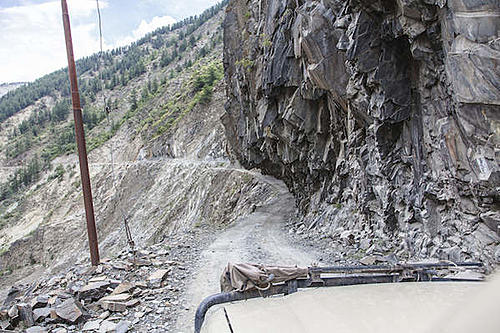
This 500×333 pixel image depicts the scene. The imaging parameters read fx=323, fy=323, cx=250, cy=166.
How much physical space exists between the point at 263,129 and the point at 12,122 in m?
138

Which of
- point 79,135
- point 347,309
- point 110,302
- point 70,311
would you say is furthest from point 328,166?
point 347,309

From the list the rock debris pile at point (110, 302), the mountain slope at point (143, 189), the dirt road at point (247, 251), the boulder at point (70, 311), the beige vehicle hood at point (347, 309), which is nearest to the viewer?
the beige vehicle hood at point (347, 309)

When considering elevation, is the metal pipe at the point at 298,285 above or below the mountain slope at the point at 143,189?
above

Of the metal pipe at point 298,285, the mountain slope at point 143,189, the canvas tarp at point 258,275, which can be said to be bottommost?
the mountain slope at point 143,189

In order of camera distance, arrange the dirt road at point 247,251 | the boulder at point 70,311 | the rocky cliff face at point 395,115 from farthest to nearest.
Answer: the dirt road at point 247,251
the rocky cliff face at point 395,115
the boulder at point 70,311

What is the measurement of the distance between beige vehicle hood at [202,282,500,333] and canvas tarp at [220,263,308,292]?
25 centimetres

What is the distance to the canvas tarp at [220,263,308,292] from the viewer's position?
4.36 m

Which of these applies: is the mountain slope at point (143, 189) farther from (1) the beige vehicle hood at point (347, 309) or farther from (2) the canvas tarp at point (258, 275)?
(1) the beige vehicle hood at point (347, 309)

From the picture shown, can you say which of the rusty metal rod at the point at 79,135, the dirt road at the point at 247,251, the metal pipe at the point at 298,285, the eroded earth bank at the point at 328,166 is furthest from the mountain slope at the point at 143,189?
the metal pipe at the point at 298,285

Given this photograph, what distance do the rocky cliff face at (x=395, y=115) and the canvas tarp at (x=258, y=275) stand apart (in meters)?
6.11

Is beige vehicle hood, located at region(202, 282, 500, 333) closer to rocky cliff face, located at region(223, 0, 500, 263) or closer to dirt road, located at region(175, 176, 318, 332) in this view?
dirt road, located at region(175, 176, 318, 332)

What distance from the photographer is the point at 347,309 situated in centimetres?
348

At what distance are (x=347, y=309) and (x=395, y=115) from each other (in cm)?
962

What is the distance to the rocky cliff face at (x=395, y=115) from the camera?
26.0 ft
